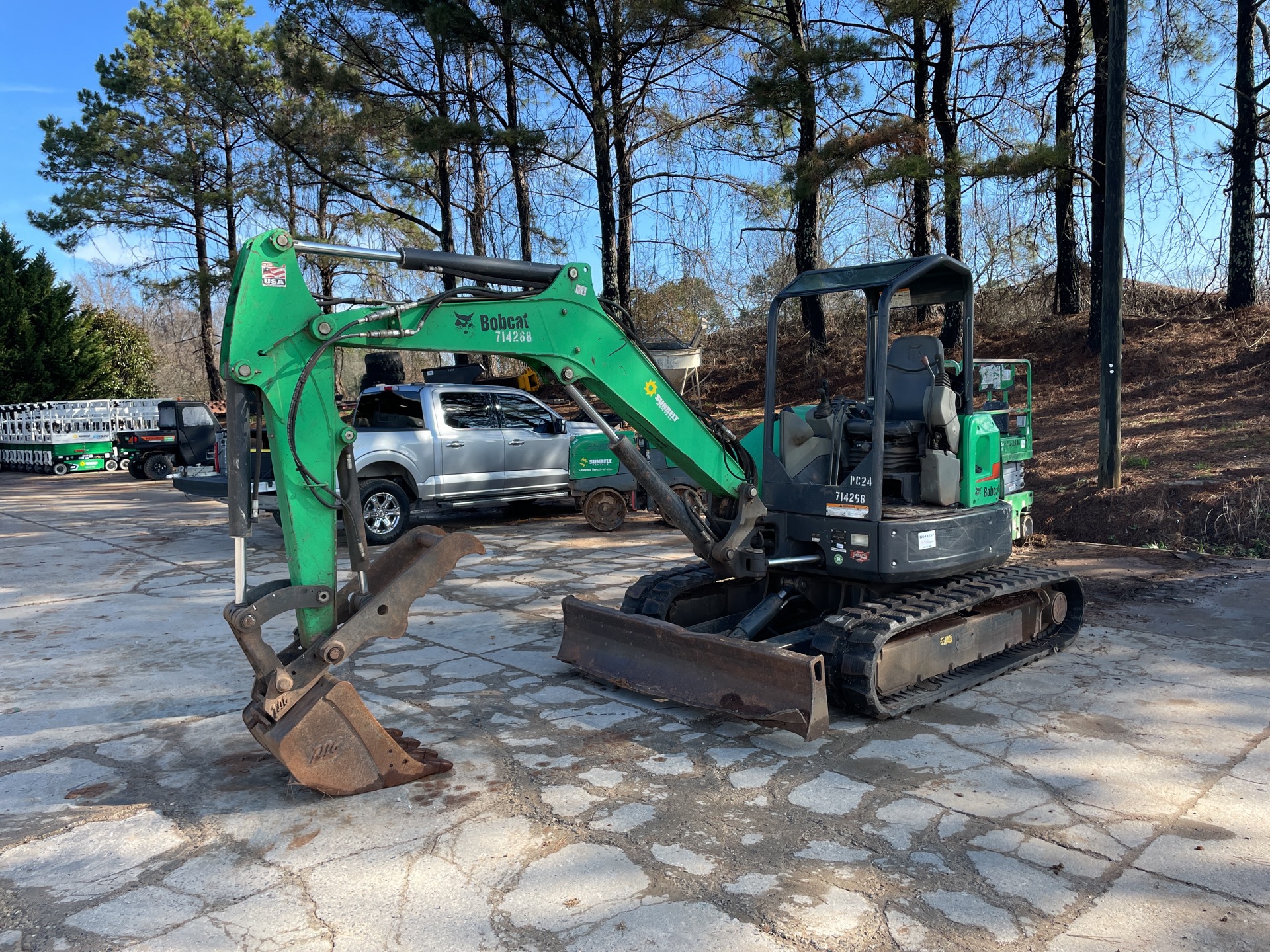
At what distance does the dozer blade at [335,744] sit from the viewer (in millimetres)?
4207

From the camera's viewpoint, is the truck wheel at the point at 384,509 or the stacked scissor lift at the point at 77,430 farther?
the stacked scissor lift at the point at 77,430

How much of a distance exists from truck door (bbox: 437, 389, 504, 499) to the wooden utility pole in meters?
7.22


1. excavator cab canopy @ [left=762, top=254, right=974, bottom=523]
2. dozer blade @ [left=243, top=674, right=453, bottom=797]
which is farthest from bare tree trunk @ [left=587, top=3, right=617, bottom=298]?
dozer blade @ [left=243, top=674, right=453, bottom=797]

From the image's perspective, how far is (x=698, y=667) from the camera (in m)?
5.29

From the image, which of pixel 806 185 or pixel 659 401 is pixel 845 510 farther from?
pixel 806 185

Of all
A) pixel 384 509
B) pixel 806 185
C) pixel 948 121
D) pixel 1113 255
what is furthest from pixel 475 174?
pixel 1113 255

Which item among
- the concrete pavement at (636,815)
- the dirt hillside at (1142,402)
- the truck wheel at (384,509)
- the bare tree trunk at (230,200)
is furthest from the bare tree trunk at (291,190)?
the concrete pavement at (636,815)

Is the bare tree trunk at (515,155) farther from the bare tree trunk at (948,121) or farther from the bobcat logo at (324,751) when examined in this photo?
the bobcat logo at (324,751)

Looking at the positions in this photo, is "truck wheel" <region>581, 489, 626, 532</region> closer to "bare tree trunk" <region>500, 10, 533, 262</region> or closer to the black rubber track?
the black rubber track

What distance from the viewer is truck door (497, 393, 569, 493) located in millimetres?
12539

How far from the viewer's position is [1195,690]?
5.65 m

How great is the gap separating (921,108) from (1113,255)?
6.56 m

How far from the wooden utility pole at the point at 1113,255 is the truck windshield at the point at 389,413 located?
26.3 feet

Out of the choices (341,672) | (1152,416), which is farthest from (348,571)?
(1152,416)
